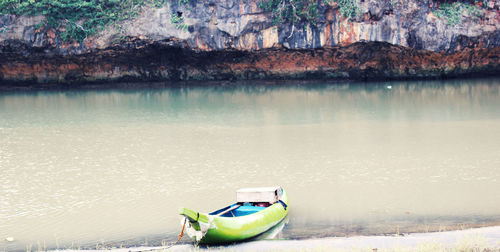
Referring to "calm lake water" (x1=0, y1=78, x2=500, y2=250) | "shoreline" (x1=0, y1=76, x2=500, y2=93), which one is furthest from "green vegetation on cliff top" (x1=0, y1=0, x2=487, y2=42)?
"calm lake water" (x1=0, y1=78, x2=500, y2=250)

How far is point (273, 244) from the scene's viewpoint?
6852 mm

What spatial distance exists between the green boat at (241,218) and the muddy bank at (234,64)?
16.6 meters

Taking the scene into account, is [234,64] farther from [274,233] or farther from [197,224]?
[197,224]

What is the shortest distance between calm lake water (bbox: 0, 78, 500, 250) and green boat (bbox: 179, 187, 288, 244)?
1.23 feet

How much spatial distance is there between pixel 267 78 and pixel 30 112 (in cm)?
1187

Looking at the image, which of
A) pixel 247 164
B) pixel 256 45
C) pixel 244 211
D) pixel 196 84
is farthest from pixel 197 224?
pixel 196 84

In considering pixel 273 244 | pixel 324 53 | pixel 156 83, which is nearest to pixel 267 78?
pixel 324 53

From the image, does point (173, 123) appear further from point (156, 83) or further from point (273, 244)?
point (156, 83)

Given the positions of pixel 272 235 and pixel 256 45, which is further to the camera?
pixel 256 45

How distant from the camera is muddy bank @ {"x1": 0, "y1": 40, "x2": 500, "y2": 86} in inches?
955

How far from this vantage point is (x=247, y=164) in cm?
1101

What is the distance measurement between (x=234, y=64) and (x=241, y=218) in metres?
19.5

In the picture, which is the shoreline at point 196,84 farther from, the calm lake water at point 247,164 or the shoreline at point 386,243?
the shoreline at point 386,243

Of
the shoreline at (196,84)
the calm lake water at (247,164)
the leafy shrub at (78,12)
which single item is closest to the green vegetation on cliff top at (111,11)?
the leafy shrub at (78,12)
